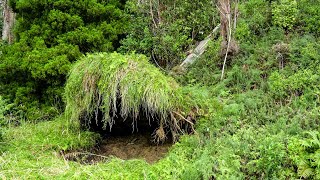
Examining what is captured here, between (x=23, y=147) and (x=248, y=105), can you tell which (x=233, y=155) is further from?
(x=23, y=147)

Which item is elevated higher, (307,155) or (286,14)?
(286,14)

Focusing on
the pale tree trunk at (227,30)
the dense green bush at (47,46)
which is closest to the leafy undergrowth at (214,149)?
the pale tree trunk at (227,30)

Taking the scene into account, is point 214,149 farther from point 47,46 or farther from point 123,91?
point 47,46

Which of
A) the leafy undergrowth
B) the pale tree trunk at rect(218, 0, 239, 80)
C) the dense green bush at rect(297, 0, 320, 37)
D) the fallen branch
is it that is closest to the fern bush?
the leafy undergrowth

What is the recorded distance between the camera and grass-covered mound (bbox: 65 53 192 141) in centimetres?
632

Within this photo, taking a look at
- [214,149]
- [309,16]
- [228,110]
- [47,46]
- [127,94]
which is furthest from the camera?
[47,46]

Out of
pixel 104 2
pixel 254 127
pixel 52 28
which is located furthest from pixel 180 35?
pixel 254 127

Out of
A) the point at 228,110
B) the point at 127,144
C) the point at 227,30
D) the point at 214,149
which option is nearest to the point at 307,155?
the point at 214,149

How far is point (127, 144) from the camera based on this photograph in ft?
24.0

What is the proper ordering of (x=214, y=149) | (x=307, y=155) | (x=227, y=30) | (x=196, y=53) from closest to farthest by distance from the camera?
(x=307, y=155) → (x=214, y=149) → (x=227, y=30) → (x=196, y=53)

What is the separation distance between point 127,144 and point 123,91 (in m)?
1.46

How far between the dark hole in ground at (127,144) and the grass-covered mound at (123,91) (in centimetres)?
30

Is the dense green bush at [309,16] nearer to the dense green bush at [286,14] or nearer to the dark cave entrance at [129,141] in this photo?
the dense green bush at [286,14]

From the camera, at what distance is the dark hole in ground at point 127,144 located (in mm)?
6613
